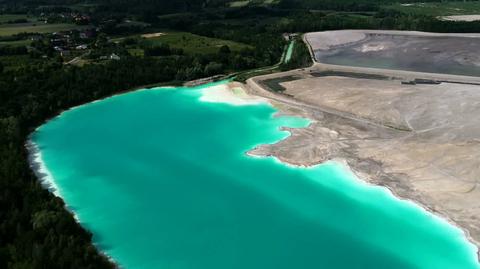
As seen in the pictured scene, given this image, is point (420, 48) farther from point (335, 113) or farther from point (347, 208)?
point (347, 208)

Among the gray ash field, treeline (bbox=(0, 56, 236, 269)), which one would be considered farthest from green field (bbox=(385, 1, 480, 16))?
treeline (bbox=(0, 56, 236, 269))

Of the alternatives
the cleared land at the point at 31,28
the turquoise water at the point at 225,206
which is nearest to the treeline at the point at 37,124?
the turquoise water at the point at 225,206

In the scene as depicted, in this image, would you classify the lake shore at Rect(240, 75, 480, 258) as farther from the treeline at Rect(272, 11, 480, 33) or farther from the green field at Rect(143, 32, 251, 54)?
the treeline at Rect(272, 11, 480, 33)

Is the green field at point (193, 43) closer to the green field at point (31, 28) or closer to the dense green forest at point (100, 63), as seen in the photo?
the dense green forest at point (100, 63)

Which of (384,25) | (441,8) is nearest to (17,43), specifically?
(384,25)

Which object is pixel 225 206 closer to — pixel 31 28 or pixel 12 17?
pixel 31 28
